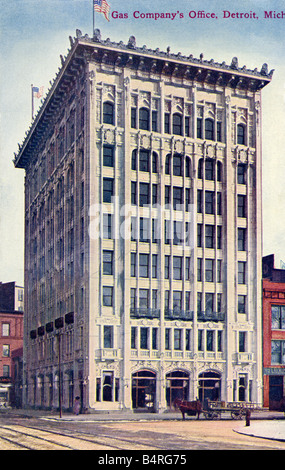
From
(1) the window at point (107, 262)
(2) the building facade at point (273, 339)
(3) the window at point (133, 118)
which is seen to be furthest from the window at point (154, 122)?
(2) the building facade at point (273, 339)

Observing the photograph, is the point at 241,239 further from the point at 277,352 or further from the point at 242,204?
the point at 277,352

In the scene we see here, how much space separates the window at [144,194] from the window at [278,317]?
1701 centimetres

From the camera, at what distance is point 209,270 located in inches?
2781

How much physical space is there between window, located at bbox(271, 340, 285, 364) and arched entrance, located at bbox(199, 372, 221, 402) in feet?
20.3

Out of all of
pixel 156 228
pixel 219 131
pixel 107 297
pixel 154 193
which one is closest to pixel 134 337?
pixel 107 297

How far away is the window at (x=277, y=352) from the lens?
72000 millimetres

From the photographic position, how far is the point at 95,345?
65.0 m

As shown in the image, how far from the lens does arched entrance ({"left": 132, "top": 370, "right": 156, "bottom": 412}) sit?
66438mm

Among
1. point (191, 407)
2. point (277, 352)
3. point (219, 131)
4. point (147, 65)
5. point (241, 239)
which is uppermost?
point (147, 65)

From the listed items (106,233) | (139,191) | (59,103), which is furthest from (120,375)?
(59,103)

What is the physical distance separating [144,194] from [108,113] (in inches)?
326

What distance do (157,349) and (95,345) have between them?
6.21m

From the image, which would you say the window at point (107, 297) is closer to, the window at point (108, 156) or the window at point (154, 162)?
the window at point (108, 156)

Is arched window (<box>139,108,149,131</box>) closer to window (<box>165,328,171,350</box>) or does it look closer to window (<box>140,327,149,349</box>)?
window (<box>140,327,149,349</box>)
